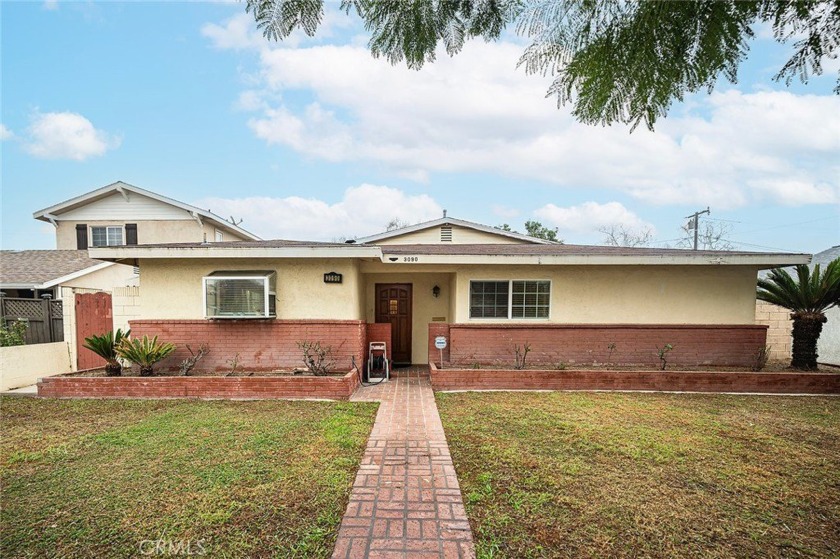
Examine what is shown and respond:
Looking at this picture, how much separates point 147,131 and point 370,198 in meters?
19.5

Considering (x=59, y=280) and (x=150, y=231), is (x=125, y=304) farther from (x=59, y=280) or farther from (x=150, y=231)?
(x=150, y=231)

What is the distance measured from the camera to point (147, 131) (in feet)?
35.6

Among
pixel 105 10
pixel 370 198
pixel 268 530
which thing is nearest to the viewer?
pixel 105 10

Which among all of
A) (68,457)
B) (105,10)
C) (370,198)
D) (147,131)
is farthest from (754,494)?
(370,198)

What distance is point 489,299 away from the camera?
8.57 metres

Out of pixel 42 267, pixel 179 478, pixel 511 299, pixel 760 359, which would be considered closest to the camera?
pixel 179 478

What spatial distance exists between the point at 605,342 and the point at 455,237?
6671 millimetres

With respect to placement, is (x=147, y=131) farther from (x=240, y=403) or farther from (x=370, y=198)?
(x=370, y=198)

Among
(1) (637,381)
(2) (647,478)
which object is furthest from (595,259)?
(2) (647,478)

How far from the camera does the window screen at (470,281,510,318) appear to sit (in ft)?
28.1

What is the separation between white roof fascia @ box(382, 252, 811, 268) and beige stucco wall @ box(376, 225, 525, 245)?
5.64 meters

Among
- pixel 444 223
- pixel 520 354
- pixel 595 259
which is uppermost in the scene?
pixel 444 223

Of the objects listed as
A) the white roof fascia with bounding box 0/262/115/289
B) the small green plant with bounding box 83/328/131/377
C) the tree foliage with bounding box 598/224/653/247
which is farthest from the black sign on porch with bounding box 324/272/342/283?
the tree foliage with bounding box 598/224/653/247

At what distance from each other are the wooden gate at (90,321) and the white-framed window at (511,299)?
27.2 feet
